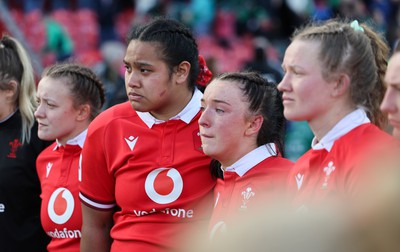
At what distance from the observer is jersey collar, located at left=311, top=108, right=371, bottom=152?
2.77 meters

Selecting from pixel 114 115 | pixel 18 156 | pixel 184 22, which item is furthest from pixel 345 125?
pixel 184 22

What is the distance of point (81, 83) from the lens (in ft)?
13.7

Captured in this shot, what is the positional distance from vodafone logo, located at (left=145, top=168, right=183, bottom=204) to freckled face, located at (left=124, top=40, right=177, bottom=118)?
298 mm

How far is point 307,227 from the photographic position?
1.23m

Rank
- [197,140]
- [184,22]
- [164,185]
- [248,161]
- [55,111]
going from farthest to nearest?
[184,22] < [55,111] < [197,140] < [164,185] < [248,161]

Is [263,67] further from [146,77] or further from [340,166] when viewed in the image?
[340,166]

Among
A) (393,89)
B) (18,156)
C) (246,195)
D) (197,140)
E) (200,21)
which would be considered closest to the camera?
(393,89)

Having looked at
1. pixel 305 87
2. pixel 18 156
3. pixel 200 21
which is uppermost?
pixel 305 87

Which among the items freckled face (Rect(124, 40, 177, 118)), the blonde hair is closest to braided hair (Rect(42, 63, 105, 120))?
freckled face (Rect(124, 40, 177, 118))

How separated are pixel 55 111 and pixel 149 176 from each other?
893 millimetres

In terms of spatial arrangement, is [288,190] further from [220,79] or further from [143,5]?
[143,5]

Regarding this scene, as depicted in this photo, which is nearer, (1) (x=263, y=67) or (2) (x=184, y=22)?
(1) (x=263, y=67)

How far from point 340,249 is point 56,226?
2879 mm

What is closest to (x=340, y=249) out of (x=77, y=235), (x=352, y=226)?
(x=352, y=226)
